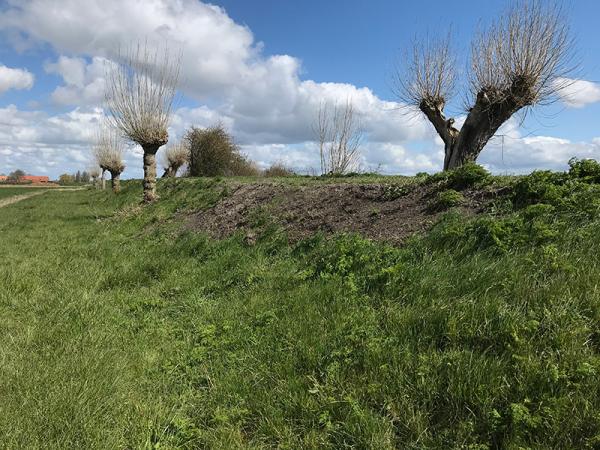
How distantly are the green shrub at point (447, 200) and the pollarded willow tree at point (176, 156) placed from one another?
3724 centimetres

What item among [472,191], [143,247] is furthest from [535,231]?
[143,247]

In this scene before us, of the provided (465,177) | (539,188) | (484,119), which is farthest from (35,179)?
(539,188)

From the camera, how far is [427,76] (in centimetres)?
1462

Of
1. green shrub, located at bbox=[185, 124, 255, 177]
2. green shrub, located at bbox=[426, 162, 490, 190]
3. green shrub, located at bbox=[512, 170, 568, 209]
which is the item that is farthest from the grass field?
green shrub, located at bbox=[185, 124, 255, 177]

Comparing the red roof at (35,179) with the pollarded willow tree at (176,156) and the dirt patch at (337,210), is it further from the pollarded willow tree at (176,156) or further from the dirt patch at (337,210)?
the dirt patch at (337,210)

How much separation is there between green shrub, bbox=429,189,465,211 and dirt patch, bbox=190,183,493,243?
10 cm

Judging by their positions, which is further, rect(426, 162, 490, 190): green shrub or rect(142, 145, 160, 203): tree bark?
rect(142, 145, 160, 203): tree bark

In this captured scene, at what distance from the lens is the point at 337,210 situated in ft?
26.7

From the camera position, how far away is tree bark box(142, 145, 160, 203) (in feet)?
61.3

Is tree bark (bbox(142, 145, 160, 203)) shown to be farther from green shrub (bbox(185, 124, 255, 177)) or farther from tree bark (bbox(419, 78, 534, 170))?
green shrub (bbox(185, 124, 255, 177))

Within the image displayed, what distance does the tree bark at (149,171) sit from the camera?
18672 millimetres

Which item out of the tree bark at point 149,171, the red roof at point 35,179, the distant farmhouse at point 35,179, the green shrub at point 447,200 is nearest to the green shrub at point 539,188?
the green shrub at point 447,200

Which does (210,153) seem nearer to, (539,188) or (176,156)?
(176,156)

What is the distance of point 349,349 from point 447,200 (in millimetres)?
3632
